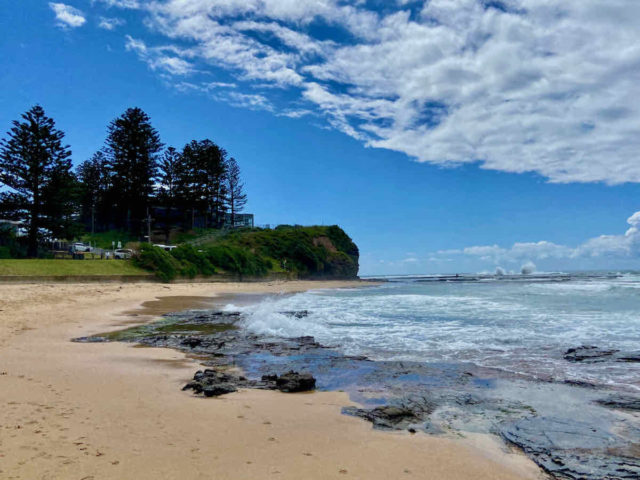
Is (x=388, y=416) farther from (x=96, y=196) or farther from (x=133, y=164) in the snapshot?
(x=96, y=196)

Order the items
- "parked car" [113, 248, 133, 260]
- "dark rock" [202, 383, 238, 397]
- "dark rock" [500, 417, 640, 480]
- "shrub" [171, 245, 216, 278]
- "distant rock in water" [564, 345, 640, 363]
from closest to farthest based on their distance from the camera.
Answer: "dark rock" [500, 417, 640, 480] < "dark rock" [202, 383, 238, 397] < "distant rock in water" [564, 345, 640, 363] < "parked car" [113, 248, 133, 260] < "shrub" [171, 245, 216, 278]

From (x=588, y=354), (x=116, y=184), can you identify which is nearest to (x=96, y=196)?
(x=116, y=184)

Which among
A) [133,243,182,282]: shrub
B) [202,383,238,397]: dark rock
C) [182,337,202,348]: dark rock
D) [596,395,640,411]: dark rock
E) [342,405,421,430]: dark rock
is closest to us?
[342,405,421,430]: dark rock

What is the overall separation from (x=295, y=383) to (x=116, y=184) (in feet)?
185

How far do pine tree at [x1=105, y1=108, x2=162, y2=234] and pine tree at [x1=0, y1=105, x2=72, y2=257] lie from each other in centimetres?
1770

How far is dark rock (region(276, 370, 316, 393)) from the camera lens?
6164 millimetres

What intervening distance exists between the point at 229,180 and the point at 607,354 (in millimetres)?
66908

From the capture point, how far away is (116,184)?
55.0 metres

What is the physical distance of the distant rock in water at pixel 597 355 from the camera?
8328mm

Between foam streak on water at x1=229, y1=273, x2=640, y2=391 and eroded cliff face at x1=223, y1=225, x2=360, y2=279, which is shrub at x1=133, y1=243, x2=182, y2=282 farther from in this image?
foam streak on water at x1=229, y1=273, x2=640, y2=391

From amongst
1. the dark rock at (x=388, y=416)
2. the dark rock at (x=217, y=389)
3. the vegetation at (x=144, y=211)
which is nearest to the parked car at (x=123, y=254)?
the vegetation at (x=144, y=211)

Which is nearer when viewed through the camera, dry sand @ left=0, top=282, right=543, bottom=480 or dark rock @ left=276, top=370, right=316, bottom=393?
dry sand @ left=0, top=282, right=543, bottom=480

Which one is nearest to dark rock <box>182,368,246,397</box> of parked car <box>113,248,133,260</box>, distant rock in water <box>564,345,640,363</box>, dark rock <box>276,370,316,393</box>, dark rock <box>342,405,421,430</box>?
dark rock <box>276,370,316,393</box>

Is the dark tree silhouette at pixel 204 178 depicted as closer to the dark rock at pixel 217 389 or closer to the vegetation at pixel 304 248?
the vegetation at pixel 304 248
